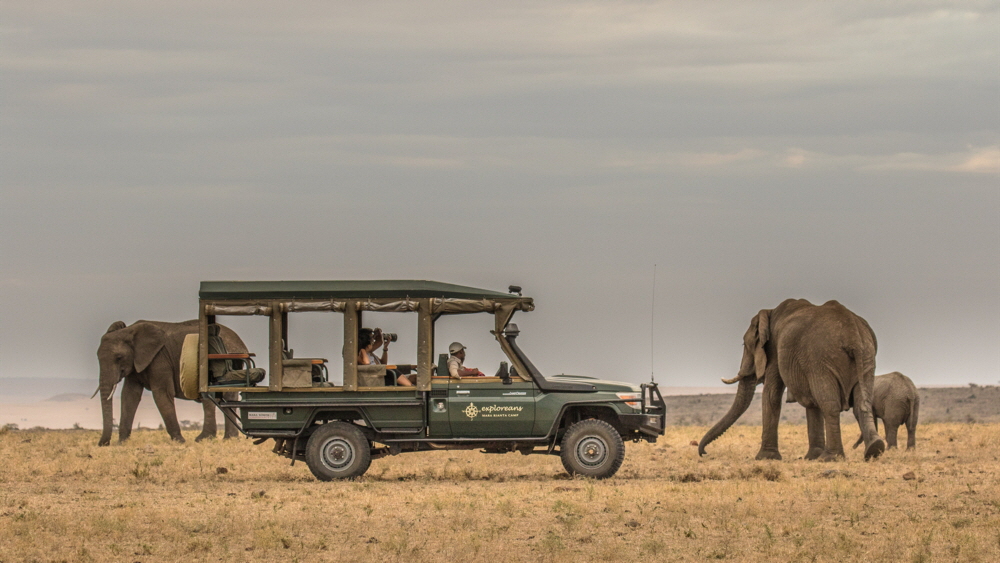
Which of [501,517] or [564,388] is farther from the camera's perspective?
[564,388]

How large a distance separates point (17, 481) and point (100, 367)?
12072 mm

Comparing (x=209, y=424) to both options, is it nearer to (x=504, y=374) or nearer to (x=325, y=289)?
(x=325, y=289)

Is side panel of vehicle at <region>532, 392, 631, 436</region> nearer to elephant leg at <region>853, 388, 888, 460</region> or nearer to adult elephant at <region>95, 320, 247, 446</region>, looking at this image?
elephant leg at <region>853, 388, 888, 460</region>

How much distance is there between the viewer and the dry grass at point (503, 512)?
1444 centimetres

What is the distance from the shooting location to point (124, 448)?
30359 mm

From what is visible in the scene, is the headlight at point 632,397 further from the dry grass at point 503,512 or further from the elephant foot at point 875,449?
the elephant foot at point 875,449

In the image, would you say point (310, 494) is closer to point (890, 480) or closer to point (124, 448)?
point (890, 480)

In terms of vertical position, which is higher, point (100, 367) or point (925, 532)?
point (100, 367)

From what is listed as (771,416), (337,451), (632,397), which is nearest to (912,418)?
(771,416)

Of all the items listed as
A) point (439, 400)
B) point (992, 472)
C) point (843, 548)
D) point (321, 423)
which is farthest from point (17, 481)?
point (992, 472)

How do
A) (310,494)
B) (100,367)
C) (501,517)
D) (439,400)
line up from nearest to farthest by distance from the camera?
(501,517) → (310,494) → (439,400) → (100,367)

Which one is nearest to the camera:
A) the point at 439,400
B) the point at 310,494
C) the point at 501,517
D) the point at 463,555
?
the point at 463,555

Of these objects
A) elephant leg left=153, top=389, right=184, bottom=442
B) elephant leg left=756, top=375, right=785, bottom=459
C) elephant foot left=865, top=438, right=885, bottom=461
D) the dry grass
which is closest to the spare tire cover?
the dry grass

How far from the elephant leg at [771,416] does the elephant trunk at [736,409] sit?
428mm
